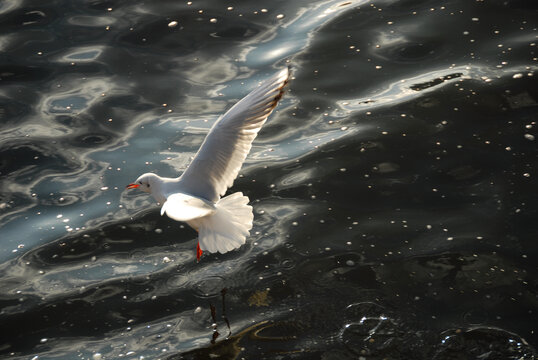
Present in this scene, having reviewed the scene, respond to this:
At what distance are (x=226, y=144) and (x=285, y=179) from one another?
2.55 ft

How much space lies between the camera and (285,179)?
4.09 meters

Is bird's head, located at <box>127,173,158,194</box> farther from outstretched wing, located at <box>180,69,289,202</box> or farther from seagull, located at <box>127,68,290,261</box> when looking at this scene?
outstretched wing, located at <box>180,69,289,202</box>

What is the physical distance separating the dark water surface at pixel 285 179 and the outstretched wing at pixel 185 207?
498 mm

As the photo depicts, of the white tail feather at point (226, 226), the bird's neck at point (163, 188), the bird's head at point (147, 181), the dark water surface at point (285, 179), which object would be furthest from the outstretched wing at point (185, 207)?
the dark water surface at point (285, 179)

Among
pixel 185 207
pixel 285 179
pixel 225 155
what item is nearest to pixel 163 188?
pixel 225 155

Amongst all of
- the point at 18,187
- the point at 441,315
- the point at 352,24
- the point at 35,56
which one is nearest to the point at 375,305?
the point at 441,315

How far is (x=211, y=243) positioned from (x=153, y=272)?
52 cm

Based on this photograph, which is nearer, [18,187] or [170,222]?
[170,222]

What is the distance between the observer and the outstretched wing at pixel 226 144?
132 inches

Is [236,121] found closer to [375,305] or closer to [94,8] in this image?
[375,305]

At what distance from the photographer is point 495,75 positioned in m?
4.64

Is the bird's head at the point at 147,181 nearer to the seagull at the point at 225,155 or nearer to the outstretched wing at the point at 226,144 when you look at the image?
the seagull at the point at 225,155

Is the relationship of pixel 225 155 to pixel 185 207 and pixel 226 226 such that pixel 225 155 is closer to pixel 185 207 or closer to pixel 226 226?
pixel 226 226

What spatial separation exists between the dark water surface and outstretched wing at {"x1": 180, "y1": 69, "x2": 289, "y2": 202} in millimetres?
422
